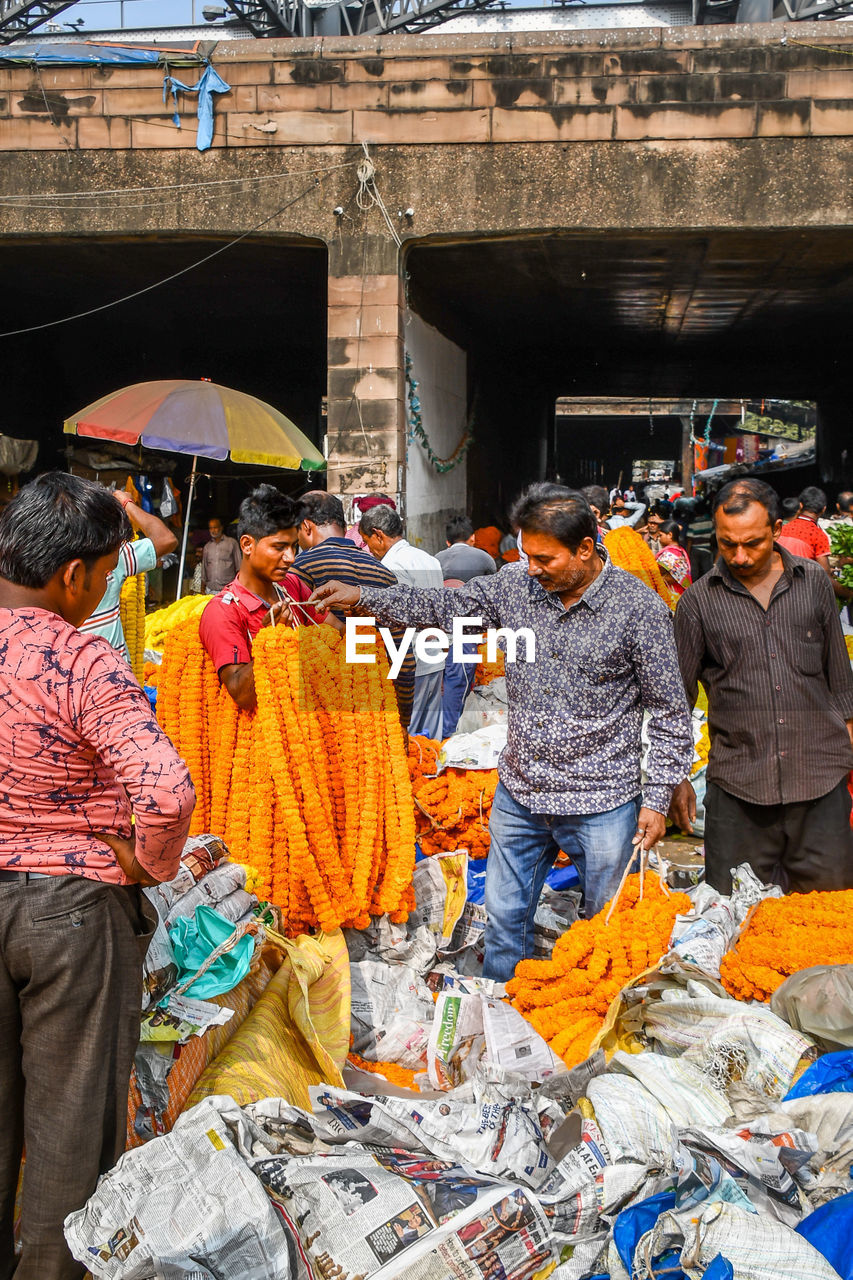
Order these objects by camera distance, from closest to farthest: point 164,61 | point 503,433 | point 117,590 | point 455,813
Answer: point 117,590
point 455,813
point 164,61
point 503,433

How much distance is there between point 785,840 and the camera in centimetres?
366

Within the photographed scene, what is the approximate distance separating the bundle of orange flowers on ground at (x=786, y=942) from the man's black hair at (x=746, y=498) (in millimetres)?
1278

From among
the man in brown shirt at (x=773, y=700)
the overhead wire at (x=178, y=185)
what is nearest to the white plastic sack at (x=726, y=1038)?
the man in brown shirt at (x=773, y=700)

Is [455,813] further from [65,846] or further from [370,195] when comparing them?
[370,195]

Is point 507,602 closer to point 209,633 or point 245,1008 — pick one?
point 209,633

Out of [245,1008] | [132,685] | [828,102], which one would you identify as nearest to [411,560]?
[245,1008]

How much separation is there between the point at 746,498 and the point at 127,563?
2.66 metres

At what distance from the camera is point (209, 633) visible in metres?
3.52

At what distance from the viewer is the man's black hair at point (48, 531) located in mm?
2057

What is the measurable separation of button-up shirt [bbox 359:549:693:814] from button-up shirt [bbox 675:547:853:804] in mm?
471

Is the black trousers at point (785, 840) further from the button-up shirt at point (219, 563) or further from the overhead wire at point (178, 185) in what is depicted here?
the button-up shirt at point (219, 563)

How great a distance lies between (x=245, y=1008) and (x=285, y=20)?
648 inches

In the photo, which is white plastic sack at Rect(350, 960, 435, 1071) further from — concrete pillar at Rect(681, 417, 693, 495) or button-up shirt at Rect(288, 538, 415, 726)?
concrete pillar at Rect(681, 417, 693, 495)

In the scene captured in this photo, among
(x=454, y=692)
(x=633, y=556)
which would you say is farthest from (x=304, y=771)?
(x=633, y=556)
